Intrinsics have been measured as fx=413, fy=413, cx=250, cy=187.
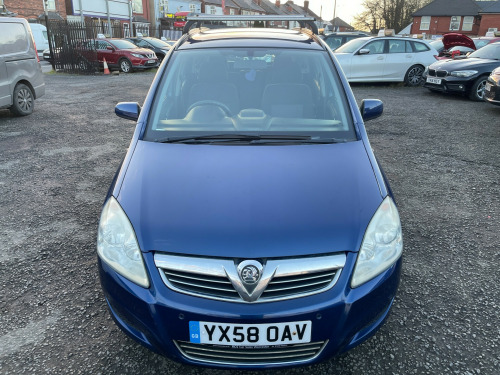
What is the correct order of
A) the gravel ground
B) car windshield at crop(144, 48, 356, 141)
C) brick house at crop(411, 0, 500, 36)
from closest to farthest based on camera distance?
the gravel ground < car windshield at crop(144, 48, 356, 141) < brick house at crop(411, 0, 500, 36)

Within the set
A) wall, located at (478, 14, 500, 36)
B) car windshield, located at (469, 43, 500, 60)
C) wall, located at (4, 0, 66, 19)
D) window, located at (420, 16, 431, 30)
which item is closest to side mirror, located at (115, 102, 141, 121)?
car windshield, located at (469, 43, 500, 60)

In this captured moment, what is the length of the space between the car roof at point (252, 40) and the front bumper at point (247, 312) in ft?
6.35

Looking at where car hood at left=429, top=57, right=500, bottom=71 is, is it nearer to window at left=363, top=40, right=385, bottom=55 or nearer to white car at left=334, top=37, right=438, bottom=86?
white car at left=334, top=37, right=438, bottom=86

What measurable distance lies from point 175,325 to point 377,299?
929mm

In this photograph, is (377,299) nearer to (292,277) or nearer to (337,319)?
(337,319)

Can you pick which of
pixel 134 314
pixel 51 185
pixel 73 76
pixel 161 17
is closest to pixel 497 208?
pixel 134 314

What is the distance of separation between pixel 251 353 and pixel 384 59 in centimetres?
1237

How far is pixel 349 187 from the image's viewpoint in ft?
7.06

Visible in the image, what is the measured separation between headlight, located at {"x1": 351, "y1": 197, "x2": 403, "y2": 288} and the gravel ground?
632mm

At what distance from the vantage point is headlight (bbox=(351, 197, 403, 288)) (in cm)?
187

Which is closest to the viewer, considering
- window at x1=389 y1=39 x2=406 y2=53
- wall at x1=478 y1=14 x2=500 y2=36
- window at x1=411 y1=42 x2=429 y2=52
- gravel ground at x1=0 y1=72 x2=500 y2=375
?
gravel ground at x1=0 y1=72 x2=500 y2=375

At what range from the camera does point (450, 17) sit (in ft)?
173

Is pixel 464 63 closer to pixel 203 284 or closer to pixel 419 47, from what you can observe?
pixel 419 47

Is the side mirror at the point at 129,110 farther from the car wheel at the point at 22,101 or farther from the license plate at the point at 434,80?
the license plate at the point at 434,80
